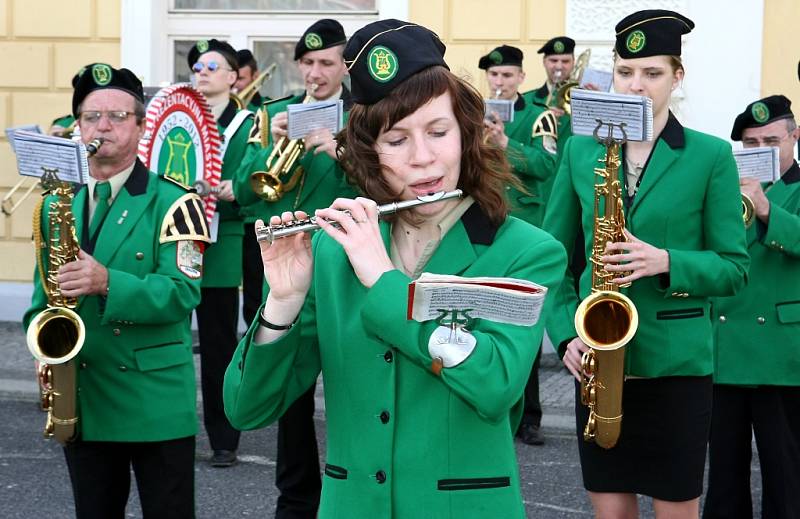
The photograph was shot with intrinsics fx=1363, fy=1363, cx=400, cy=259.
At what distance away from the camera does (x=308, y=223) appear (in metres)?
2.72

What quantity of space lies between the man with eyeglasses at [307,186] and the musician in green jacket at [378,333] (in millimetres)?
2717

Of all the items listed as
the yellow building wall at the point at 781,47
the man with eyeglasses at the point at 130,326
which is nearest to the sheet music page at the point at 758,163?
the man with eyeglasses at the point at 130,326

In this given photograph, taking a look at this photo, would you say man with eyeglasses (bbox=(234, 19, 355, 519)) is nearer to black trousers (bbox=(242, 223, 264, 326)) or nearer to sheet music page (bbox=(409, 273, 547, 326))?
black trousers (bbox=(242, 223, 264, 326))

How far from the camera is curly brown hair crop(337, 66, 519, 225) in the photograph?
273 centimetres

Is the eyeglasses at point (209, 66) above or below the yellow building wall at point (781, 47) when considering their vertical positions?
below

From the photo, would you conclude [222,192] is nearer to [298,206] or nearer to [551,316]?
[298,206]

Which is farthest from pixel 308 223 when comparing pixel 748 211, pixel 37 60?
pixel 37 60

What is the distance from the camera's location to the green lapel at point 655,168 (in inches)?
173

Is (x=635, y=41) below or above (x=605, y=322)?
above

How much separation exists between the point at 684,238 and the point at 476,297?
2107 millimetres

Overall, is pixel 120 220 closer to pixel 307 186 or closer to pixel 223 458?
pixel 307 186

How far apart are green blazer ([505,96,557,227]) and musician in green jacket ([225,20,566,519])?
527 cm

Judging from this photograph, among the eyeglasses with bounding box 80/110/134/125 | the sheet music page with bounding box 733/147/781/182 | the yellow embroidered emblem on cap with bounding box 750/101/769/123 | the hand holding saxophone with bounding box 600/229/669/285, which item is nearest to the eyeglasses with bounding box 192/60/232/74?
the eyeglasses with bounding box 80/110/134/125

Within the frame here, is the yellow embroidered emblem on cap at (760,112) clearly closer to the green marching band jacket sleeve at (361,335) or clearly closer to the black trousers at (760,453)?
the black trousers at (760,453)
